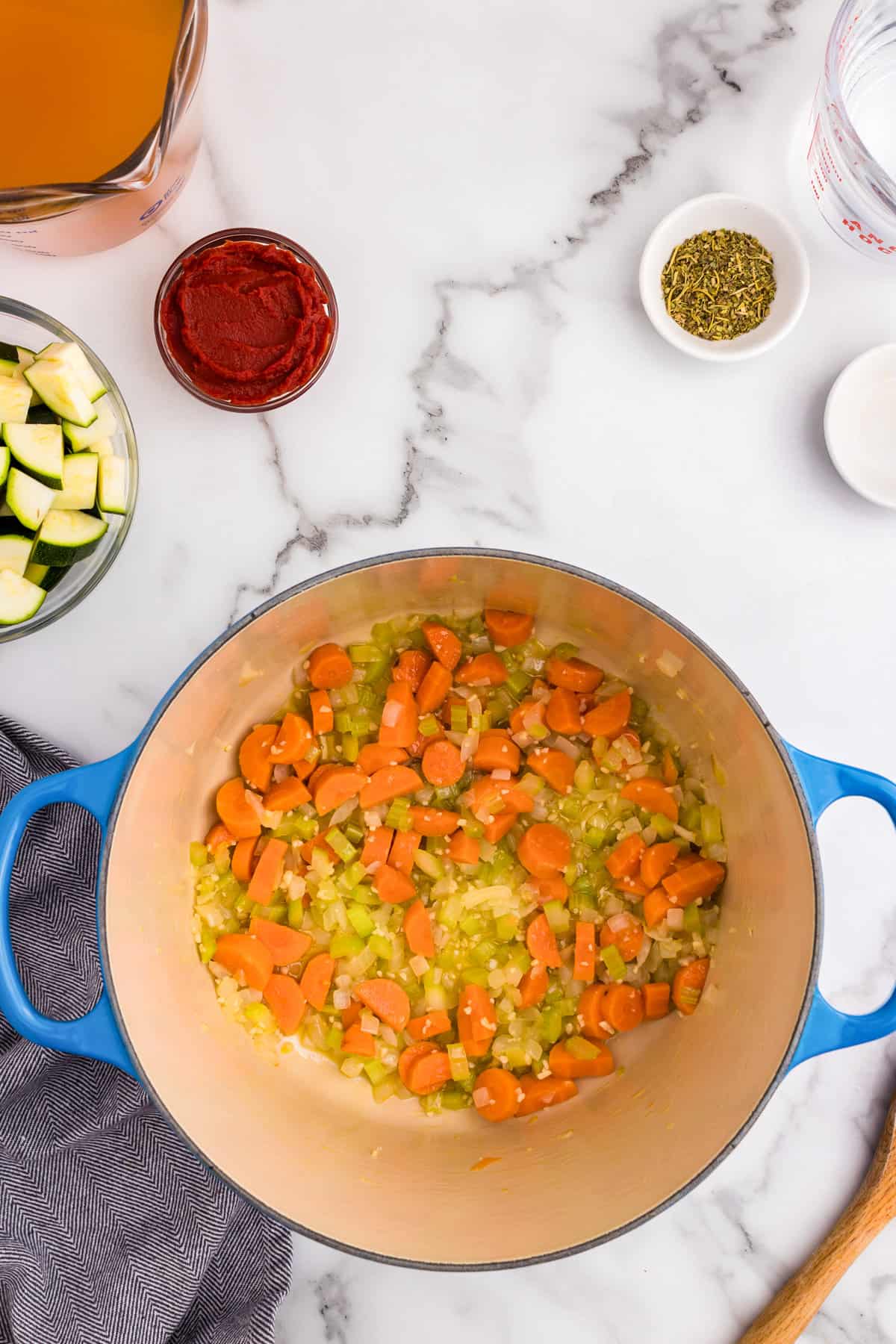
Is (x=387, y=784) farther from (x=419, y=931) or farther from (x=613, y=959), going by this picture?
(x=613, y=959)

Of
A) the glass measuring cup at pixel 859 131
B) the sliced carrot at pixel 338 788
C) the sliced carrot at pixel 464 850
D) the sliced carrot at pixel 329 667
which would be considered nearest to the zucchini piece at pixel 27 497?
the sliced carrot at pixel 329 667

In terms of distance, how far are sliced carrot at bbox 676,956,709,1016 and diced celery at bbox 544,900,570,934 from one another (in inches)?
7.5

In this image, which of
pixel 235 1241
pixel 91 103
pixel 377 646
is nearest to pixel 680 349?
pixel 377 646

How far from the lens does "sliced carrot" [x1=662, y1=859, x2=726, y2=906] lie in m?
1.58

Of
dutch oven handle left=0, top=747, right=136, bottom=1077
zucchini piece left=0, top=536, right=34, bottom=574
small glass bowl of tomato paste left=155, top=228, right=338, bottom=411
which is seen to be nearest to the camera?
dutch oven handle left=0, top=747, right=136, bottom=1077

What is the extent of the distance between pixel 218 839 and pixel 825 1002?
35.1 inches

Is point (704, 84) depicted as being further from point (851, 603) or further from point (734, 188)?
point (851, 603)

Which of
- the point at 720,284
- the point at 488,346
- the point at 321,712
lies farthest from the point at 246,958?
the point at 720,284

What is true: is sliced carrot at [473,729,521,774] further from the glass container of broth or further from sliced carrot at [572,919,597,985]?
the glass container of broth

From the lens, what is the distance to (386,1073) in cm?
163

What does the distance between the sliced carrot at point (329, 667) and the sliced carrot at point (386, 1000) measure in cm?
45

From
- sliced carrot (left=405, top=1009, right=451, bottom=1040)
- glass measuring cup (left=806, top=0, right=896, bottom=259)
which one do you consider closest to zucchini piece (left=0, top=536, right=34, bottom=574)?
sliced carrot (left=405, top=1009, right=451, bottom=1040)

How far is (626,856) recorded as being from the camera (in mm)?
1596

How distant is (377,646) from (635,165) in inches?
33.1
